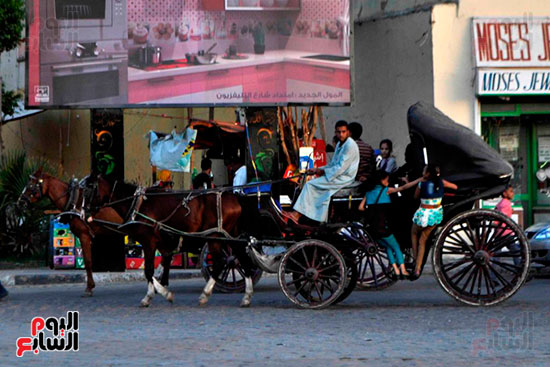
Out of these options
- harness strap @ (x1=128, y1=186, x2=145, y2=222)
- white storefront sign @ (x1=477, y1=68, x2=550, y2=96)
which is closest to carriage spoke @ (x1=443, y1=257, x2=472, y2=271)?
harness strap @ (x1=128, y1=186, x2=145, y2=222)

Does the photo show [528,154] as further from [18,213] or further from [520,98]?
[18,213]

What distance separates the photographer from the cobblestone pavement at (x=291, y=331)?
8.41 metres

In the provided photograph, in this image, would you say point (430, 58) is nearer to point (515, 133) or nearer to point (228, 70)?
point (515, 133)

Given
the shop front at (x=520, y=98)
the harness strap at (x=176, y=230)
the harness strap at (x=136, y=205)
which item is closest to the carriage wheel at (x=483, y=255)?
the harness strap at (x=176, y=230)

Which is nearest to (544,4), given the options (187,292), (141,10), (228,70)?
(228,70)

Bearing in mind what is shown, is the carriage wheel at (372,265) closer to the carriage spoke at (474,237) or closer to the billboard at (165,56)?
the carriage spoke at (474,237)

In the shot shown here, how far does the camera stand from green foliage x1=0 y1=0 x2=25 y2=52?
849 inches

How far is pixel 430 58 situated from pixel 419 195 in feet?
35.1

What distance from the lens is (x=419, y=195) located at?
11.9m

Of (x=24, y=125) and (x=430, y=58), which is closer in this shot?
(x=430, y=58)

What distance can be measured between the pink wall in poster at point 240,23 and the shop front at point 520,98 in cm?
346

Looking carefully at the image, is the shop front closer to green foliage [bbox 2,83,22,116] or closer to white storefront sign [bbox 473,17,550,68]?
white storefront sign [bbox 473,17,550,68]

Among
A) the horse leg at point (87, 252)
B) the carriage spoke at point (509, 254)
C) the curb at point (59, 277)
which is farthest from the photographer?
the curb at point (59, 277)

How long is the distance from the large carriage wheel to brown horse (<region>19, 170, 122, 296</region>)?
2495 mm
